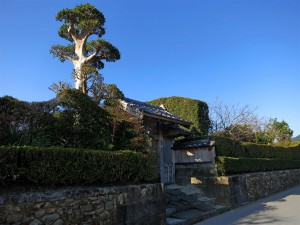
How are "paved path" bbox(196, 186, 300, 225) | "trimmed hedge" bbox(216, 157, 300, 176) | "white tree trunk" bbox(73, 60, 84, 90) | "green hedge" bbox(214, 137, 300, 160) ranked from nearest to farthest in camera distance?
"paved path" bbox(196, 186, 300, 225), "white tree trunk" bbox(73, 60, 84, 90), "trimmed hedge" bbox(216, 157, 300, 176), "green hedge" bbox(214, 137, 300, 160)

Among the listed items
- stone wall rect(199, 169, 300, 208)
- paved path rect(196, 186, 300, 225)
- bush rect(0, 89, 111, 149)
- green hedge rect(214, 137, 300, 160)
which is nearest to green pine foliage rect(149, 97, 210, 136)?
green hedge rect(214, 137, 300, 160)

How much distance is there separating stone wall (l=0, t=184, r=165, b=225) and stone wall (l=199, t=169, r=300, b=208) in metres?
4.95

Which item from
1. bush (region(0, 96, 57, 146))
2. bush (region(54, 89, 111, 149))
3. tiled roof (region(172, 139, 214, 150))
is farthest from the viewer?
tiled roof (region(172, 139, 214, 150))

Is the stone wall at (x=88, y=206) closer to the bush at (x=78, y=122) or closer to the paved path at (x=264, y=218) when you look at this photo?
the bush at (x=78, y=122)

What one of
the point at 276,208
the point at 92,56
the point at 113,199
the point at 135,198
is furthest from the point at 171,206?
the point at 92,56

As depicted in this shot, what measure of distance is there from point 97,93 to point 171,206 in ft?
16.6

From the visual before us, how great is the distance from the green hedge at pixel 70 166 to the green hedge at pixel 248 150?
6479 millimetres

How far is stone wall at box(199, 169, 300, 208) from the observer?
12391mm

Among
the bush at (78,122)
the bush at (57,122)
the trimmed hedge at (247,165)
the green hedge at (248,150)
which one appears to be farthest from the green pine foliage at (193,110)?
the bush at (78,122)

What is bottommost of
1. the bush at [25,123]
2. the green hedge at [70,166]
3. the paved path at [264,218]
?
the paved path at [264,218]

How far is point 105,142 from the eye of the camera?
812 centimetres

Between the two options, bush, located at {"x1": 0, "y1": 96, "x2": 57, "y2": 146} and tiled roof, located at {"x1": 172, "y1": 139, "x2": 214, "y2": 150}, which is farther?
tiled roof, located at {"x1": 172, "y1": 139, "x2": 214, "y2": 150}

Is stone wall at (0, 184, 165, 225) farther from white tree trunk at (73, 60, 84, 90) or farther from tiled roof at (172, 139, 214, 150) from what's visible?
tiled roof at (172, 139, 214, 150)

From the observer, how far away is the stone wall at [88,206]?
17.2 feet
